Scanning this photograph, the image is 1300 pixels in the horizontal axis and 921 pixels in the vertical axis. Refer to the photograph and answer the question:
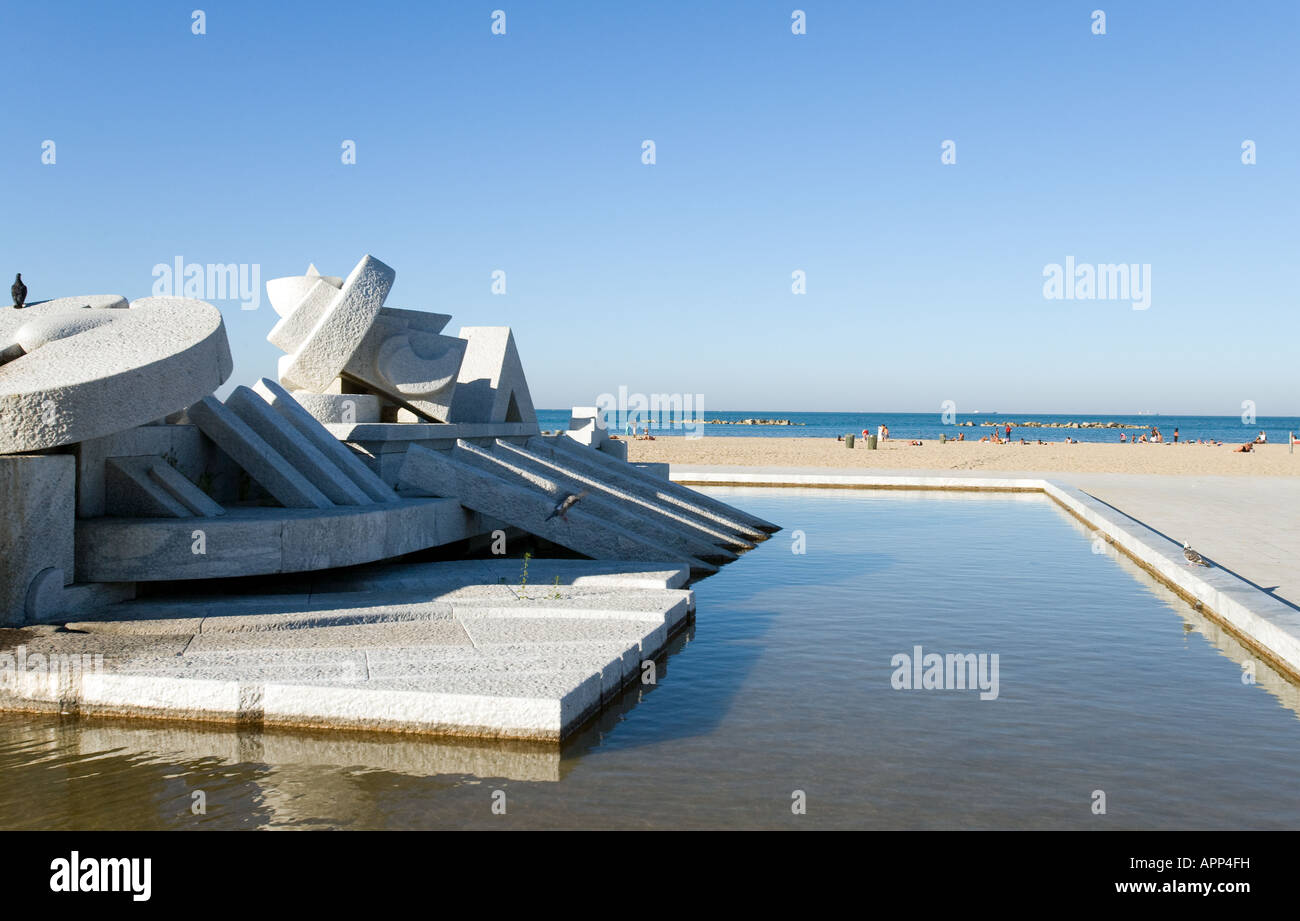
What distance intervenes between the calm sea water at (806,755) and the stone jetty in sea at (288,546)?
27cm

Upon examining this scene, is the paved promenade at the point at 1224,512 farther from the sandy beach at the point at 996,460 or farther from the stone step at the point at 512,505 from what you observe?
the stone step at the point at 512,505

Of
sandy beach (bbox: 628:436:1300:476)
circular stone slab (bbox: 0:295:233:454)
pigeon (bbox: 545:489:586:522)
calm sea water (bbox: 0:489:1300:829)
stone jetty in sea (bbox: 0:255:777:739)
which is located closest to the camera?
calm sea water (bbox: 0:489:1300:829)

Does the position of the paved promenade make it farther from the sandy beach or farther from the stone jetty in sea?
the stone jetty in sea

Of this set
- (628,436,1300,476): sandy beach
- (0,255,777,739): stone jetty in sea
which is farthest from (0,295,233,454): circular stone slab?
(628,436,1300,476): sandy beach

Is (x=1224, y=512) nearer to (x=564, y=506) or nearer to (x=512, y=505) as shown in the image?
(x=564, y=506)

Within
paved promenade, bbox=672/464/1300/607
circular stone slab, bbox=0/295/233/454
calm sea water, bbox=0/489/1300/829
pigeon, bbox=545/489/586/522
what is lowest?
calm sea water, bbox=0/489/1300/829

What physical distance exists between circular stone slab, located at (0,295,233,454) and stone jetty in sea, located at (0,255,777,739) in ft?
0.07

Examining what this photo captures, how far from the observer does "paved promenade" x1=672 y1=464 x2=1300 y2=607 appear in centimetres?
1113

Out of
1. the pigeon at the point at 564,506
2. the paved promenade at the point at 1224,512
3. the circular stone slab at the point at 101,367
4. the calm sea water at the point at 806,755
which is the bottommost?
the calm sea water at the point at 806,755

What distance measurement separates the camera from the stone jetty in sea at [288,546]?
6.32 meters

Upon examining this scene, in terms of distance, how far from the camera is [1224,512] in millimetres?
17016

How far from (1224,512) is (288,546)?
582 inches

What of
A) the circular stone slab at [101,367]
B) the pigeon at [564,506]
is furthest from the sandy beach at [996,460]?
the circular stone slab at [101,367]
